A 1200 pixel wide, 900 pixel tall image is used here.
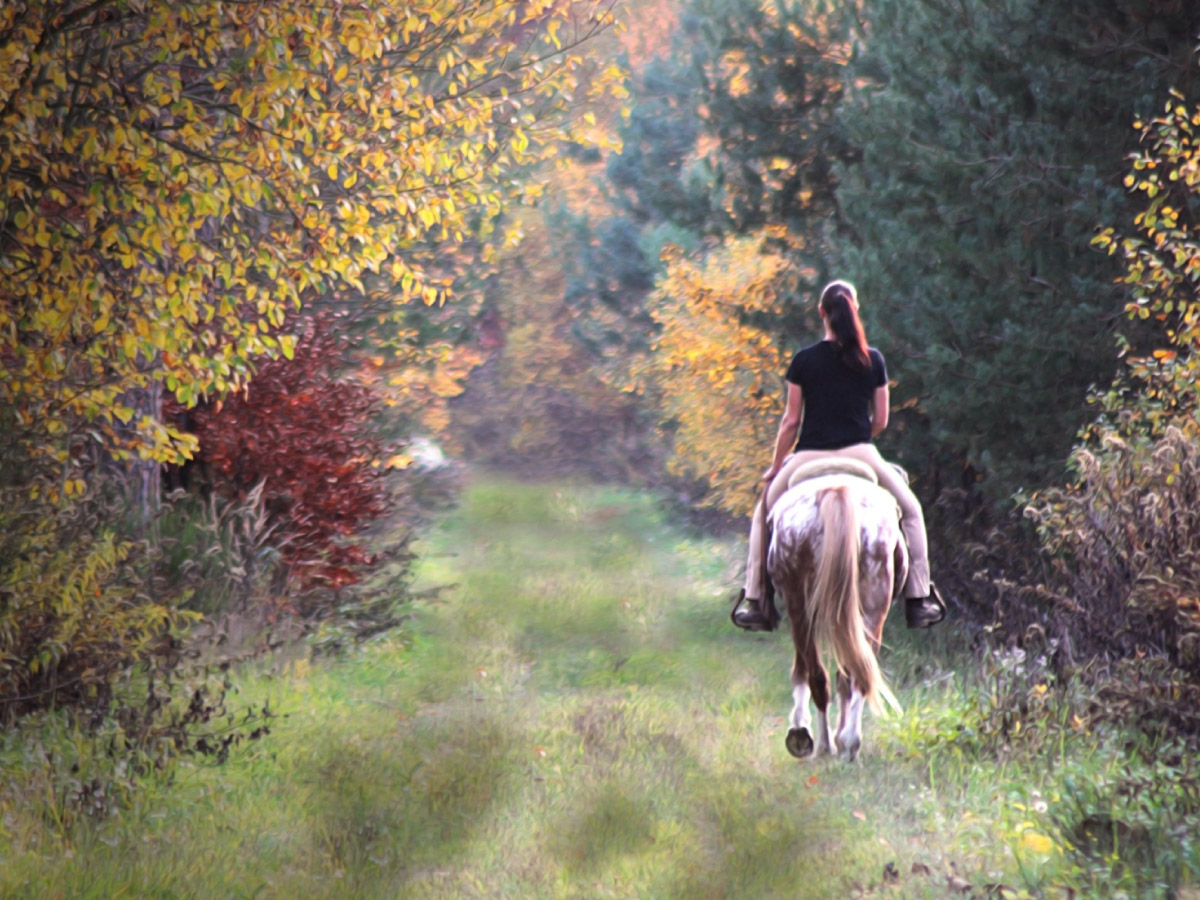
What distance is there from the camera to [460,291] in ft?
57.1

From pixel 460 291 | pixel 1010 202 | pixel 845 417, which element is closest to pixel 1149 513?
pixel 845 417

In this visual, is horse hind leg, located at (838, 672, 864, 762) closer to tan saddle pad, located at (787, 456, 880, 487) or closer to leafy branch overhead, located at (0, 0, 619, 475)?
tan saddle pad, located at (787, 456, 880, 487)

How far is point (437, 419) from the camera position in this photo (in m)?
28.1

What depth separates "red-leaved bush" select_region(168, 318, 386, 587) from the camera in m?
12.0

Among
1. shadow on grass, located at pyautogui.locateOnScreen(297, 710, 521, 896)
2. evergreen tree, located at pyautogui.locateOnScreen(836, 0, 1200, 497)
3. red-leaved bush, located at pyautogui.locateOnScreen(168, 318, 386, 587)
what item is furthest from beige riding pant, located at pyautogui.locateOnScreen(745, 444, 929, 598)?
red-leaved bush, located at pyautogui.locateOnScreen(168, 318, 386, 587)

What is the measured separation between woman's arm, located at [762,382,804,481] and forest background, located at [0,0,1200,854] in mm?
1493

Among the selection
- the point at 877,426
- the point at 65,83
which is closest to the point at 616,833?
the point at 877,426

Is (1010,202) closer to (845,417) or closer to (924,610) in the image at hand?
(845,417)

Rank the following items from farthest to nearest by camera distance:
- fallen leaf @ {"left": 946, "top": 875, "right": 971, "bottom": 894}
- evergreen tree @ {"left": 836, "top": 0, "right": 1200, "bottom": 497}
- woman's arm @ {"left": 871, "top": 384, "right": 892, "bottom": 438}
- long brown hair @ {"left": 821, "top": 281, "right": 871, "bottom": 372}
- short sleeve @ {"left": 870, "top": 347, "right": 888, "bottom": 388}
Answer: evergreen tree @ {"left": 836, "top": 0, "right": 1200, "bottom": 497} < woman's arm @ {"left": 871, "top": 384, "right": 892, "bottom": 438} < short sleeve @ {"left": 870, "top": 347, "right": 888, "bottom": 388} < long brown hair @ {"left": 821, "top": 281, "right": 871, "bottom": 372} < fallen leaf @ {"left": 946, "top": 875, "right": 971, "bottom": 894}

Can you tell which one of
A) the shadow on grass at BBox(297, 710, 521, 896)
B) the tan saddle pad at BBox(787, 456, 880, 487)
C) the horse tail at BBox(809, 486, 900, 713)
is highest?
the tan saddle pad at BBox(787, 456, 880, 487)

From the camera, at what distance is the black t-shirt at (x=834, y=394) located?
8.33m

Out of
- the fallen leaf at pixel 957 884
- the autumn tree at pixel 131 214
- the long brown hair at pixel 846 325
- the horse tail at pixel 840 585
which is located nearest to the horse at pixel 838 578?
the horse tail at pixel 840 585

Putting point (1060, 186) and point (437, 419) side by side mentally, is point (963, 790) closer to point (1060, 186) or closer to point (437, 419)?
point (1060, 186)

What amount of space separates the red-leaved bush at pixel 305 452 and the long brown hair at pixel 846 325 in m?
5.57
